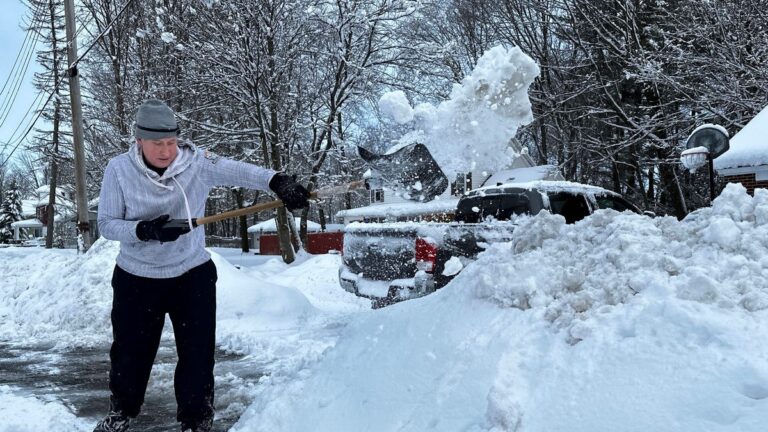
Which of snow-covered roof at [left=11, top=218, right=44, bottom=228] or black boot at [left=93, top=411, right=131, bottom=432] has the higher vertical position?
snow-covered roof at [left=11, top=218, right=44, bottom=228]

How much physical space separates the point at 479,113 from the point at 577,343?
16.4 feet

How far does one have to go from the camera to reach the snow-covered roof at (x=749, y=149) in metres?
7.91

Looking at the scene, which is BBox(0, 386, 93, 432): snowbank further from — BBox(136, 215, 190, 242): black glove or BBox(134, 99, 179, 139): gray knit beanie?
BBox(134, 99, 179, 139): gray knit beanie

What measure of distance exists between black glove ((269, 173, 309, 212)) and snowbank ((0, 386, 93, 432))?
2.03m

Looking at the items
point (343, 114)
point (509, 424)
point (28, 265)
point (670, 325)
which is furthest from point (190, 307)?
point (343, 114)

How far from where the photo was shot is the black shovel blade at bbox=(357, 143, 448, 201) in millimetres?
5816

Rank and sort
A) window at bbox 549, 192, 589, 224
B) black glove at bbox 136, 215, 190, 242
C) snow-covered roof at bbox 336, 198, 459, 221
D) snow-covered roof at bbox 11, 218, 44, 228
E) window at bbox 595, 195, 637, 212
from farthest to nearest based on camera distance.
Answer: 1. snow-covered roof at bbox 11, 218, 44, 228
2. snow-covered roof at bbox 336, 198, 459, 221
3. window at bbox 595, 195, 637, 212
4. window at bbox 549, 192, 589, 224
5. black glove at bbox 136, 215, 190, 242

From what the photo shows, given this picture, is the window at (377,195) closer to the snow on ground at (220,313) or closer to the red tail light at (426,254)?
the snow on ground at (220,313)

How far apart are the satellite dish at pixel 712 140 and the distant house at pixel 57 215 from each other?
56.8 feet

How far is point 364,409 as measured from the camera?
2.74 meters

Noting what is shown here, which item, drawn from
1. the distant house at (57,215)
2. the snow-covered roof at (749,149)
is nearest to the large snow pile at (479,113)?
the snow-covered roof at (749,149)

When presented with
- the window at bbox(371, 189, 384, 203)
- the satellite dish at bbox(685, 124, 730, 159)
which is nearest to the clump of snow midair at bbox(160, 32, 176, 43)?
the window at bbox(371, 189, 384, 203)

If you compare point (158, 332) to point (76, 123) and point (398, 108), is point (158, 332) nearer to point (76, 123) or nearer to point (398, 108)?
point (398, 108)

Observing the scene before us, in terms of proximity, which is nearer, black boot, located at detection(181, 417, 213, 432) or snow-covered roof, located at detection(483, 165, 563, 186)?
black boot, located at detection(181, 417, 213, 432)
